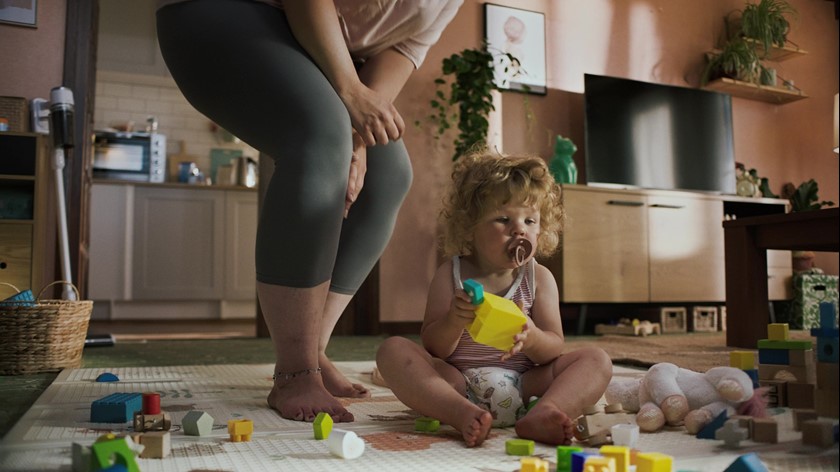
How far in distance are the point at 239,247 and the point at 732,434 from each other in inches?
140

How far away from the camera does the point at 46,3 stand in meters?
0.94

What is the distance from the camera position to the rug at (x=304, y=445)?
59 centimetres

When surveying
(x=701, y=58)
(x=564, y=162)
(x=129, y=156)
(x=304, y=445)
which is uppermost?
(x=129, y=156)

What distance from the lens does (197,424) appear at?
2.43 ft

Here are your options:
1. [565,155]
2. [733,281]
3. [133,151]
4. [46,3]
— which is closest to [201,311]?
[133,151]

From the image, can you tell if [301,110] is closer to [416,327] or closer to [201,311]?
[416,327]

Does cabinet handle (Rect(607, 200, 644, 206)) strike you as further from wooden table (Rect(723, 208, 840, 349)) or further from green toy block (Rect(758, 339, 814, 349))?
green toy block (Rect(758, 339, 814, 349))

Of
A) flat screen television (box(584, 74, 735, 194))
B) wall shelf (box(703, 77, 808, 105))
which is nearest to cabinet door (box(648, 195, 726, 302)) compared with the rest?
flat screen television (box(584, 74, 735, 194))

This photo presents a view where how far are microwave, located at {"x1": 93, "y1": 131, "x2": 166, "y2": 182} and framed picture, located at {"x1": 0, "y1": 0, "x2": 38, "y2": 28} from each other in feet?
10.8

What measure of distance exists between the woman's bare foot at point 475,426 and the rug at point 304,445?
0.01 m

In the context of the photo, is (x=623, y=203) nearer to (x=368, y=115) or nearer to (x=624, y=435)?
(x=368, y=115)

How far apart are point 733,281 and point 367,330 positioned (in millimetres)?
1354

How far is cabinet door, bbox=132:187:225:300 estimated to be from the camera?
3807 mm

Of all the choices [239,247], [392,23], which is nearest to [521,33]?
[392,23]
